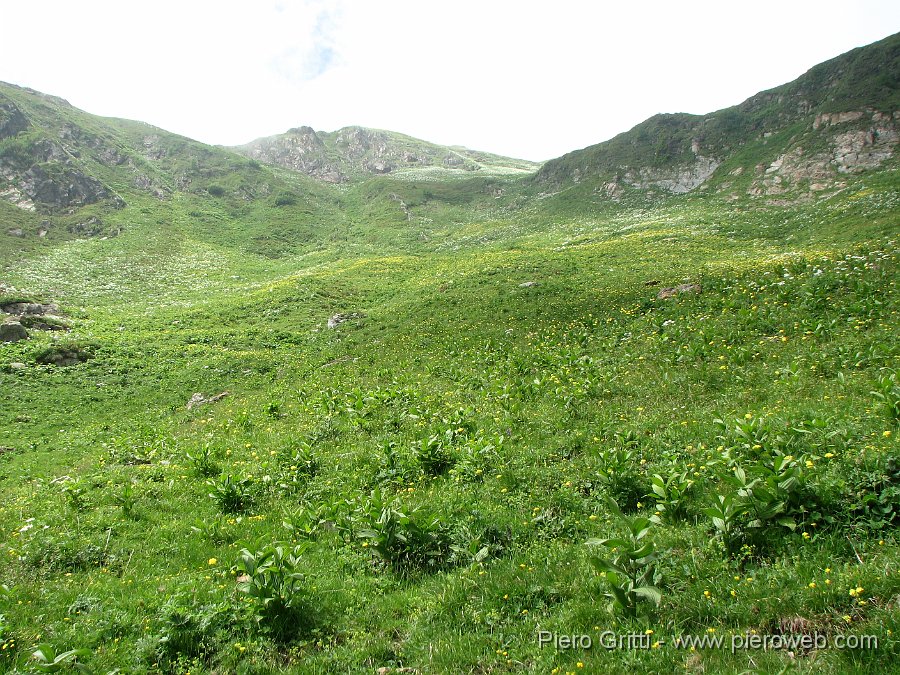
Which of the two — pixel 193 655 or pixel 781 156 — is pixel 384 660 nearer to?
pixel 193 655

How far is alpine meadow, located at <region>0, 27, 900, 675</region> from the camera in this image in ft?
17.1

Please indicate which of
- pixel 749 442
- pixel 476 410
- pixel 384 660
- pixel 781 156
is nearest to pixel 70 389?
pixel 476 410

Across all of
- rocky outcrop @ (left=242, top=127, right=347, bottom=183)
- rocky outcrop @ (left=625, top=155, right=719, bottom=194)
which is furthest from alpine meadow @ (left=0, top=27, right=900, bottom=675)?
rocky outcrop @ (left=242, top=127, right=347, bottom=183)

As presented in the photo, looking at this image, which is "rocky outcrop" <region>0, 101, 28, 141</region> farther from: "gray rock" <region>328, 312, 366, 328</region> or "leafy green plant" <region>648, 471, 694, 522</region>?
"leafy green plant" <region>648, 471, 694, 522</region>

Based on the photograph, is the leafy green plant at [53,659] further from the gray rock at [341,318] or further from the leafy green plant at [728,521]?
the gray rock at [341,318]

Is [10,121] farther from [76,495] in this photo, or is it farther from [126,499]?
[126,499]

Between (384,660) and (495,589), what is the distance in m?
1.74

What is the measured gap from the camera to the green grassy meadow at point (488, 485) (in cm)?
523

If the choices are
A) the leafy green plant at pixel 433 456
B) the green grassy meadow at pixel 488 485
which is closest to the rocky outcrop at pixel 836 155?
the green grassy meadow at pixel 488 485

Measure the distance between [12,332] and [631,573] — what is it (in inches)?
1562

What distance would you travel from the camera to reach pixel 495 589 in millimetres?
6141

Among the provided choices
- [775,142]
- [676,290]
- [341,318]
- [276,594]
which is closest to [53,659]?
[276,594]

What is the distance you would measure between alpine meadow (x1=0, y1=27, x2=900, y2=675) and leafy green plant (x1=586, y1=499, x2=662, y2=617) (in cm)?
3

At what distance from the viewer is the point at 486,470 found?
998 cm
